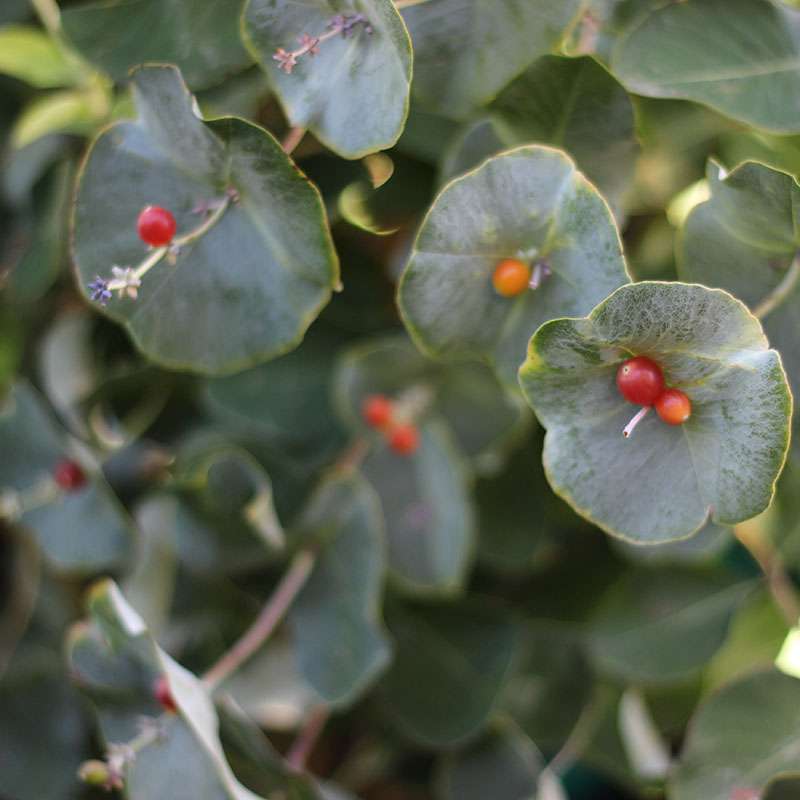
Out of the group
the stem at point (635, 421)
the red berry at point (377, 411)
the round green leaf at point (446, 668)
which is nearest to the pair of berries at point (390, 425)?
the red berry at point (377, 411)

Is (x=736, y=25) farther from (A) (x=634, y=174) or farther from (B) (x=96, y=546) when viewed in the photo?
(B) (x=96, y=546)

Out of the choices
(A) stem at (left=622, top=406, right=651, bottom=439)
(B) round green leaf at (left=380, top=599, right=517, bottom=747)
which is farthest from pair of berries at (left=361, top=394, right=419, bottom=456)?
(A) stem at (left=622, top=406, right=651, bottom=439)

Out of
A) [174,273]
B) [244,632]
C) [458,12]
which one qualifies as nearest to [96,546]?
[244,632]

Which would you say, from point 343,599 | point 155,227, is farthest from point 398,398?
point 155,227

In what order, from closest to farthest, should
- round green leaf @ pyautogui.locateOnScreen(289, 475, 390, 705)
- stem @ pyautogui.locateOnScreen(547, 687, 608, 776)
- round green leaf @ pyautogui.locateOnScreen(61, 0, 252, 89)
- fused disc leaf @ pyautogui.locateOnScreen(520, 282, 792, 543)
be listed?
fused disc leaf @ pyautogui.locateOnScreen(520, 282, 792, 543), round green leaf @ pyautogui.locateOnScreen(61, 0, 252, 89), round green leaf @ pyautogui.locateOnScreen(289, 475, 390, 705), stem @ pyautogui.locateOnScreen(547, 687, 608, 776)

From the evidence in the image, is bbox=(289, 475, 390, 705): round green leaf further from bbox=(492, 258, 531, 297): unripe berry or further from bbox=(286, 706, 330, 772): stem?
bbox=(492, 258, 531, 297): unripe berry

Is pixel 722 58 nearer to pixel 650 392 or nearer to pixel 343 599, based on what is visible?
pixel 650 392

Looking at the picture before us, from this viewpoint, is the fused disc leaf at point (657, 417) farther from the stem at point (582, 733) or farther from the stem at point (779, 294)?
the stem at point (582, 733)
